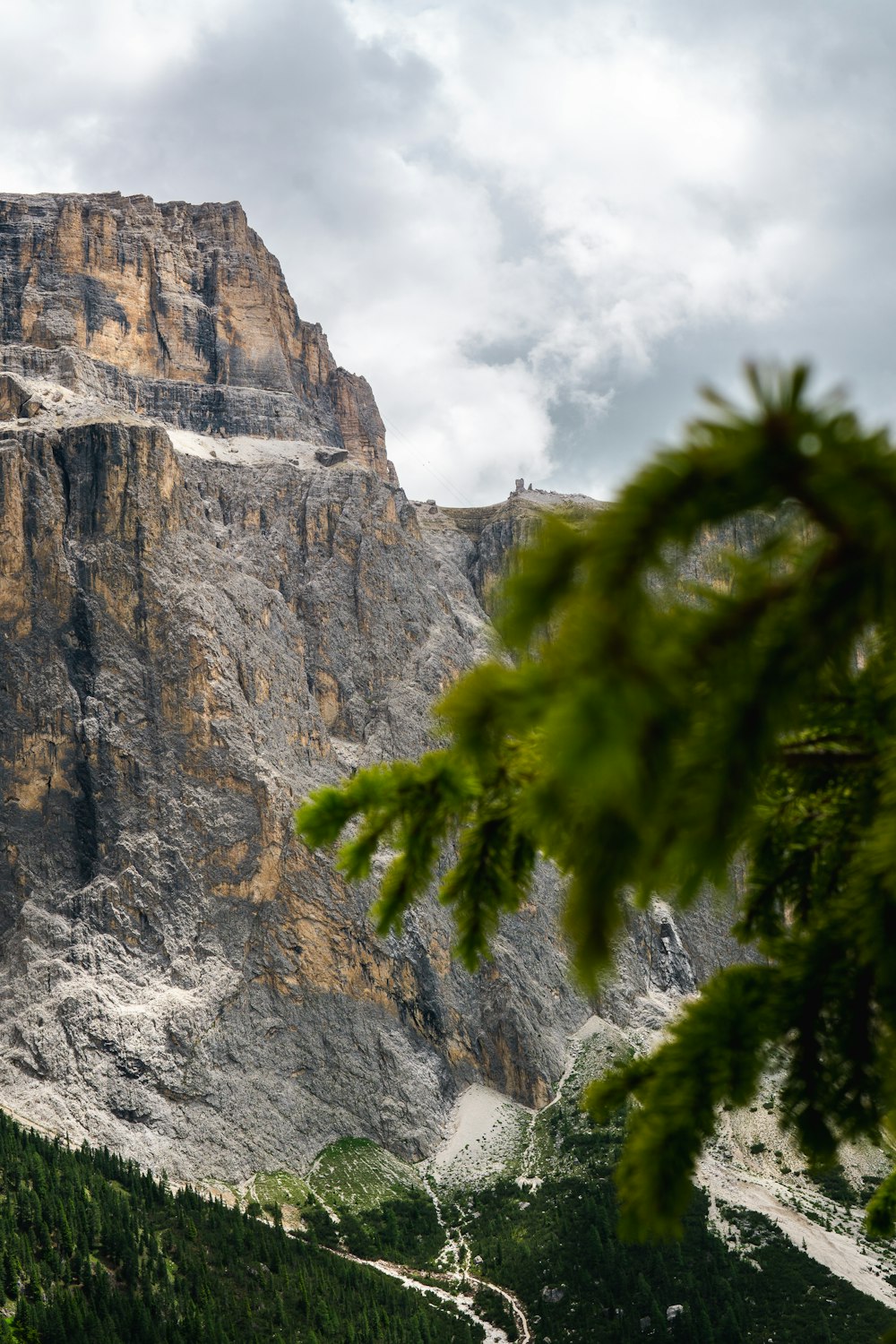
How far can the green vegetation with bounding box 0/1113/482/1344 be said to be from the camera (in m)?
51.4

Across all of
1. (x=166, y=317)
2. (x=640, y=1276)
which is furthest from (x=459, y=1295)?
(x=166, y=317)

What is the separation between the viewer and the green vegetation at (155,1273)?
51.4 meters

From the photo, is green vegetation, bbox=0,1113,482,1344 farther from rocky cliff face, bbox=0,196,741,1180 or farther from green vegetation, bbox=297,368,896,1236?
green vegetation, bbox=297,368,896,1236

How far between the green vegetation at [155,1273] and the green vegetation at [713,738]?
51659 mm

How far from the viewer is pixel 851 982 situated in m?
3.30

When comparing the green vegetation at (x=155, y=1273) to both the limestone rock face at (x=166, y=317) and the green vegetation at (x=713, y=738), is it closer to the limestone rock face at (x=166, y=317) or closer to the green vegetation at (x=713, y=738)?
the green vegetation at (x=713, y=738)

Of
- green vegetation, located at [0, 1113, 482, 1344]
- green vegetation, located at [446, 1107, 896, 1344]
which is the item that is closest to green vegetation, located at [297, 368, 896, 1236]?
green vegetation, located at [0, 1113, 482, 1344]

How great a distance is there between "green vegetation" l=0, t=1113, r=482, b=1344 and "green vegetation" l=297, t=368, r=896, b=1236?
169ft

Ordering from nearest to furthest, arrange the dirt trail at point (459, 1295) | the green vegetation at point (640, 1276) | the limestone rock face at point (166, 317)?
the green vegetation at point (640, 1276) → the dirt trail at point (459, 1295) → the limestone rock face at point (166, 317)

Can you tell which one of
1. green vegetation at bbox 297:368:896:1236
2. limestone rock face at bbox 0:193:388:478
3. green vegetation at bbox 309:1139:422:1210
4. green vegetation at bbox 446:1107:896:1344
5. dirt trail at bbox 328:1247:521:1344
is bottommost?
dirt trail at bbox 328:1247:521:1344

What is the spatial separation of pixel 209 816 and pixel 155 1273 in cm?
4107

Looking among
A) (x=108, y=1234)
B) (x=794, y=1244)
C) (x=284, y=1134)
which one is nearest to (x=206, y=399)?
(x=284, y=1134)

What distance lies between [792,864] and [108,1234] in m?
68.0

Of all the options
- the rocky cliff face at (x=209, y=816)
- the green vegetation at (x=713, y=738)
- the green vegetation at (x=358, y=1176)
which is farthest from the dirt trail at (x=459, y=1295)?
the green vegetation at (x=713, y=738)
